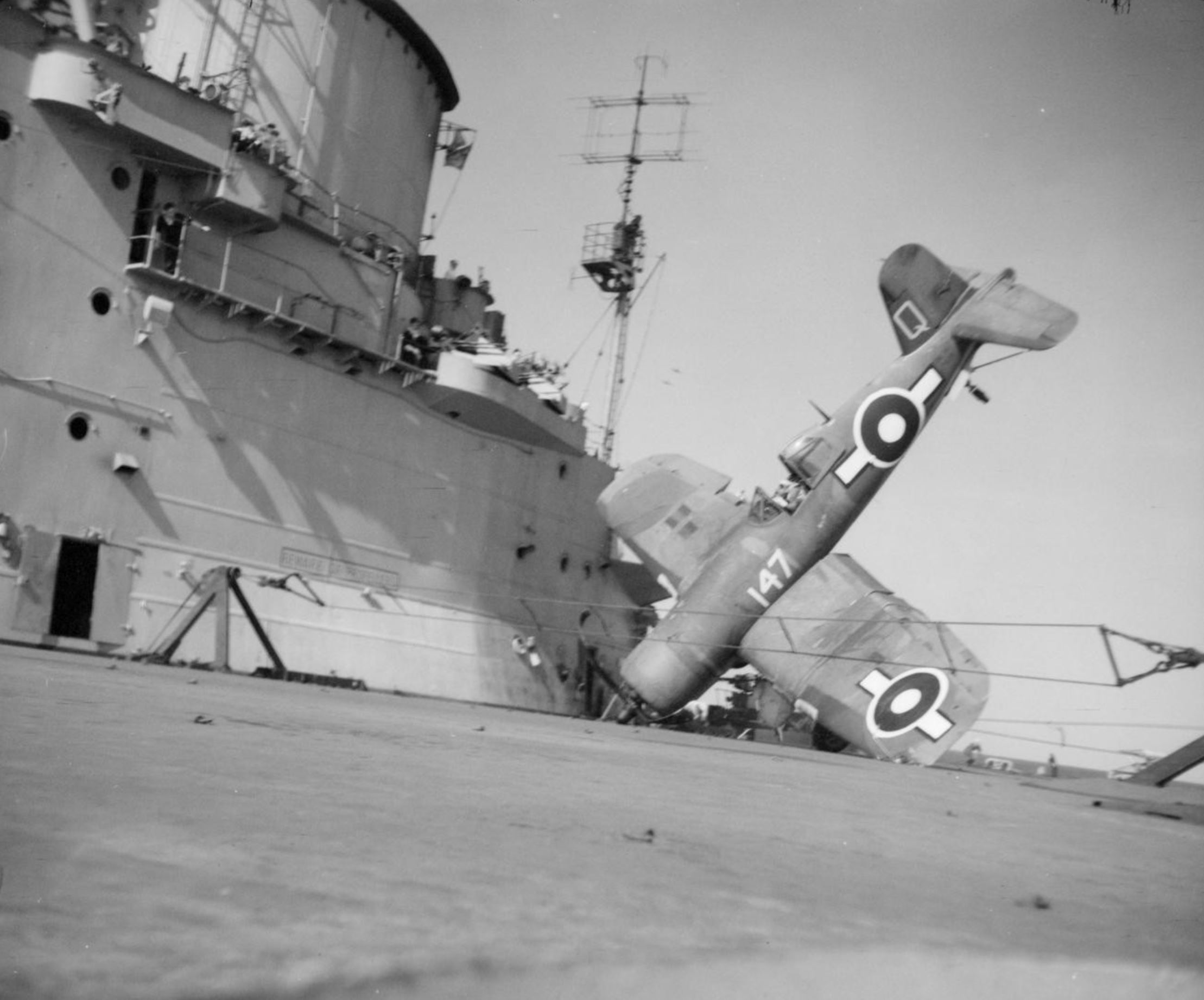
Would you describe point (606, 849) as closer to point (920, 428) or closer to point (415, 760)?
point (415, 760)

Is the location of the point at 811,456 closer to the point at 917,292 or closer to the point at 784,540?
the point at 784,540

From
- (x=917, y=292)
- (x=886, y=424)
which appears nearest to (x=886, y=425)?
(x=886, y=424)

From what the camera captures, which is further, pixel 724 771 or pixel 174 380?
pixel 174 380

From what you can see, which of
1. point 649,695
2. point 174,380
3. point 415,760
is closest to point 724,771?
point 415,760

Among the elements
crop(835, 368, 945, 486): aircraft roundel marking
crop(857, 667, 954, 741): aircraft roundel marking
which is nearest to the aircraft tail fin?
crop(835, 368, 945, 486): aircraft roundel marking

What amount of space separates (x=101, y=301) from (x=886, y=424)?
31.4ft

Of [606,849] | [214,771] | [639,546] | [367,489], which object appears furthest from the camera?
[367,489]

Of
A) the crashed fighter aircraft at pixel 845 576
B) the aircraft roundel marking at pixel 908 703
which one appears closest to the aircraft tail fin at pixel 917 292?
the crashed fighter aircraft at pixel 845 576

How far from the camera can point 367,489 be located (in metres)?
16.2

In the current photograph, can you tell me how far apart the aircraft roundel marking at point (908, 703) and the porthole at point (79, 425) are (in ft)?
31.0

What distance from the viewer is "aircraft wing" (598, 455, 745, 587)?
48.4 feet

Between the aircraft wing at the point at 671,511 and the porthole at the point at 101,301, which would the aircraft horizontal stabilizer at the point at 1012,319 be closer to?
the aircraft wing at the point at 671,511

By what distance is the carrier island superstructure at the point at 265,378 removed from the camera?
12.8m

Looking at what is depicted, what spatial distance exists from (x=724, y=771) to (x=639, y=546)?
996 cm
